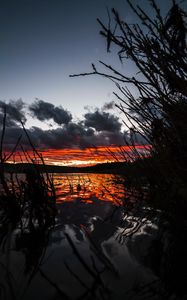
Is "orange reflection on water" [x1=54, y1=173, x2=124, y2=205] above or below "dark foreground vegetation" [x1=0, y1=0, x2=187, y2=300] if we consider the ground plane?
below

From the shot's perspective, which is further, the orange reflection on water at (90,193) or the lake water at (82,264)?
the orange reflection on water at (90,193)

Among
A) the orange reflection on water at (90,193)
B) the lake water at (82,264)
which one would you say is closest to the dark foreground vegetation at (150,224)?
the lake water at (82,264)

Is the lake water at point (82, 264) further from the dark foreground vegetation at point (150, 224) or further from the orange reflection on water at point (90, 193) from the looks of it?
the orange reflection on water at point (90, 193)

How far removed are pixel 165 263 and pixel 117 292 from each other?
31.5 inches

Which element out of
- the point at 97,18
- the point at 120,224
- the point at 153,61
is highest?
the point at 97,18

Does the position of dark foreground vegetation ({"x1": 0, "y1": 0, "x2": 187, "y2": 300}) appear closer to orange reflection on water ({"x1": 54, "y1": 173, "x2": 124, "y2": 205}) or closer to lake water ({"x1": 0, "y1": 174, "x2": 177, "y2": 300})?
lake water ({"x1": 0, "y1": 174, "x2": 177, "y2": 300})

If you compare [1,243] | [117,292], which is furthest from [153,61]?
[1,243]

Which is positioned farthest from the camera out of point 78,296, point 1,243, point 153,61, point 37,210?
point 37,210

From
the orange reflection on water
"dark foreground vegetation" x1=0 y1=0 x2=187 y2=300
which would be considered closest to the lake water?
"dark foreground vegetation" x1=0 y1=0 x2=187 y2=300

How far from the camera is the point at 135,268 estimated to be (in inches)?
88.0

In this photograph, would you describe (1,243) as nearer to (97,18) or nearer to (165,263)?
(165,263)

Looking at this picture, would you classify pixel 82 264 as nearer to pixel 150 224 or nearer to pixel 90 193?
pixel 150 224

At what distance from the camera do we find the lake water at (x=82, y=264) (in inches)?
70.6

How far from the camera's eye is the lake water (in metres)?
1.79
